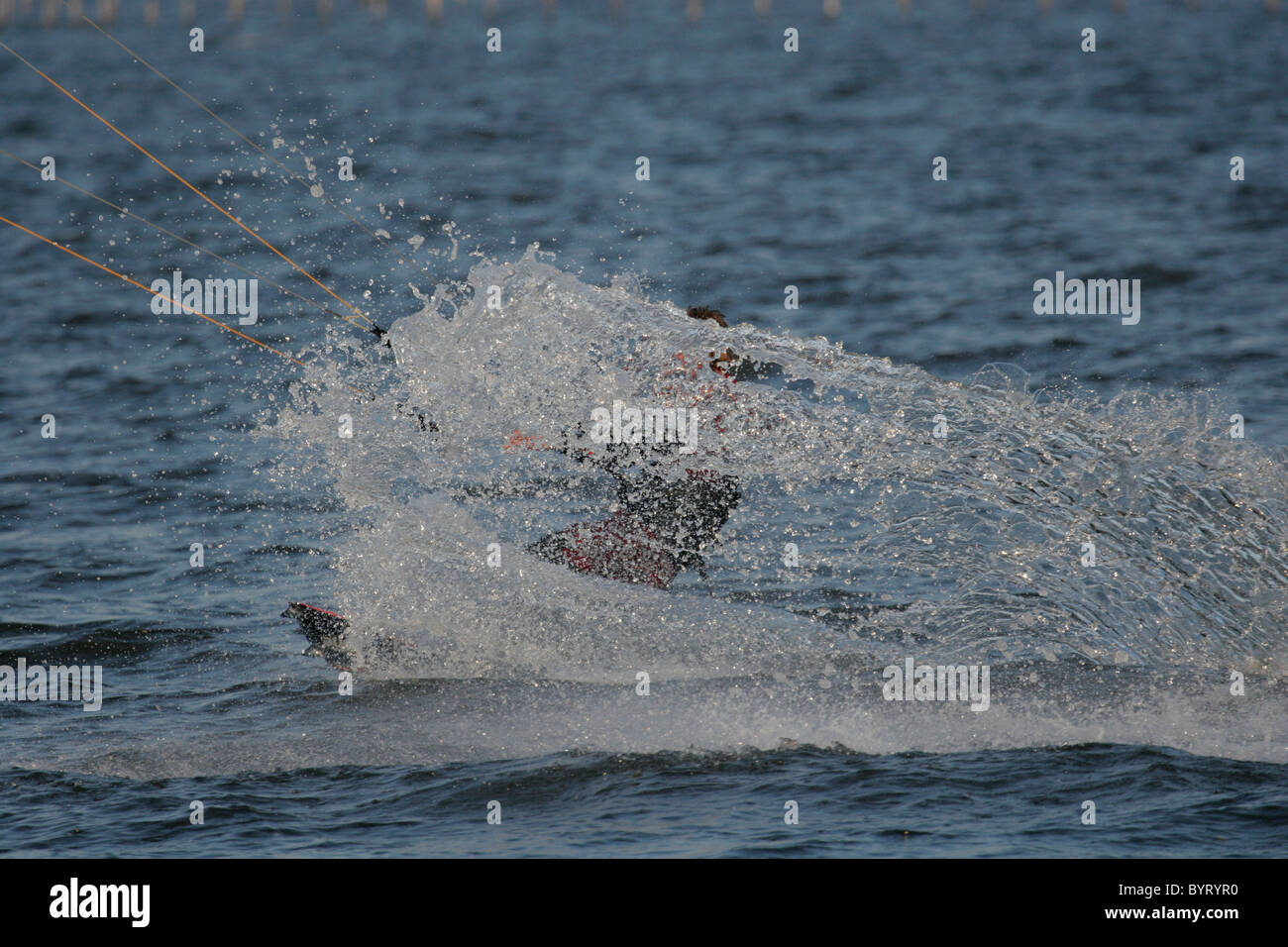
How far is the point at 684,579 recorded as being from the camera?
480 inches

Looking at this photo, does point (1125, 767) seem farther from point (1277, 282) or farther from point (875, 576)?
point (1277, 282)

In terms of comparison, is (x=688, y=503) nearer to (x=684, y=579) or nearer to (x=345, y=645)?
(x=684, y=579)

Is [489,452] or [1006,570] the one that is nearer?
[1006,570]

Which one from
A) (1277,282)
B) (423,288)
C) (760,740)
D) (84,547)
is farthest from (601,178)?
(760,740)

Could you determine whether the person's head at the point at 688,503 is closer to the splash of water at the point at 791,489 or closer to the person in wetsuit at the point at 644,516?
the person in wetsuit at the point at 644,516

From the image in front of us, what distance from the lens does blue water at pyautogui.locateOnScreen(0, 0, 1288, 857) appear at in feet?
25.9

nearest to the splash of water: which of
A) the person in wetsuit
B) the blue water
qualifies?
the blue water

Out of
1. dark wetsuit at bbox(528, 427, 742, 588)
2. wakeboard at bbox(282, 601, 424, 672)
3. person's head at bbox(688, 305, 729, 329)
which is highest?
person's head at bbox(688, 305, 729, 329)

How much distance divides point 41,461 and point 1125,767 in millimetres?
11938

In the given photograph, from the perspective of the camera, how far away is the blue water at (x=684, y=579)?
7.90m

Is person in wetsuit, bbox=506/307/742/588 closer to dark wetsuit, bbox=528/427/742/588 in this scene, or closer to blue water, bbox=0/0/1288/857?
dark wetsuit, bbox=528/427/742/588

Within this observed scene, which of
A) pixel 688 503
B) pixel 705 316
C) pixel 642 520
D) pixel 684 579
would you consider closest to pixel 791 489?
pixel 688 503

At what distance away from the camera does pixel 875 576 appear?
1210cm

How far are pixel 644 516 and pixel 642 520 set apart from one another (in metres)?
0.03
